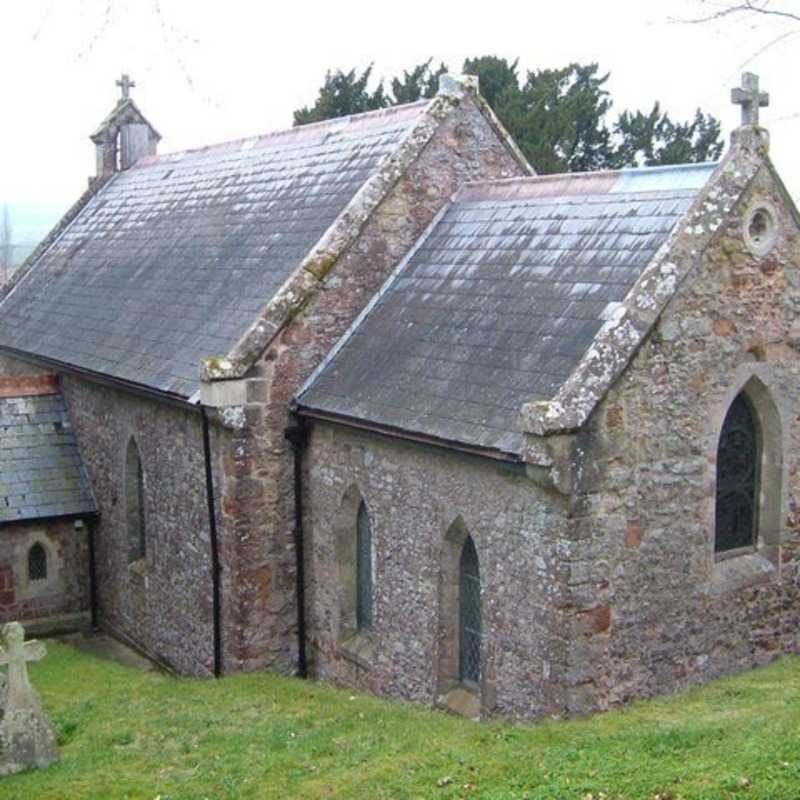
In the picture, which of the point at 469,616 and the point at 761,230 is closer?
the point at 761,230

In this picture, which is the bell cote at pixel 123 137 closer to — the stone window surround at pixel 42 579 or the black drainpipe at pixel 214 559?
the stone window surround at pixel 42 579

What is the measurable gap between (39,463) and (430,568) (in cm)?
1060

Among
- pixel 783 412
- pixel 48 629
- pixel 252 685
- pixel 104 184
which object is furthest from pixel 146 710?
pixel 104 184

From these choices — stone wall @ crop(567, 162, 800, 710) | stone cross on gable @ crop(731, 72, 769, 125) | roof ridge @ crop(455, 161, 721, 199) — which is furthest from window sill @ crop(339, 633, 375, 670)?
stone cross on gable @ crop(731, 72, 769, 125)

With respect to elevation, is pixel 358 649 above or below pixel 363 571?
below

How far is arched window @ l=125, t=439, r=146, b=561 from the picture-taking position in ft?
65.5

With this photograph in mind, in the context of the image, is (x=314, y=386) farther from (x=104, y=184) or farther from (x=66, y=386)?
(x=104, y=184)

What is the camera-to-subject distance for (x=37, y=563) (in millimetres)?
20969

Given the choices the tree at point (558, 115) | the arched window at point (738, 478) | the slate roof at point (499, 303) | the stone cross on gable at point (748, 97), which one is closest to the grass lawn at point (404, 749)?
the arched window at point (738, 478)

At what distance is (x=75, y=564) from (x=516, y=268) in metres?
11.0

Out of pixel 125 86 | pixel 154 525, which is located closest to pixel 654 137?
pixel 125 86

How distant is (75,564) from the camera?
70.2ft

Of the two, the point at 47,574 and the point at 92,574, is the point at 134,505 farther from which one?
the point at 47,574

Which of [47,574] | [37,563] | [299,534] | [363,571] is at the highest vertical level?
[299,534]
